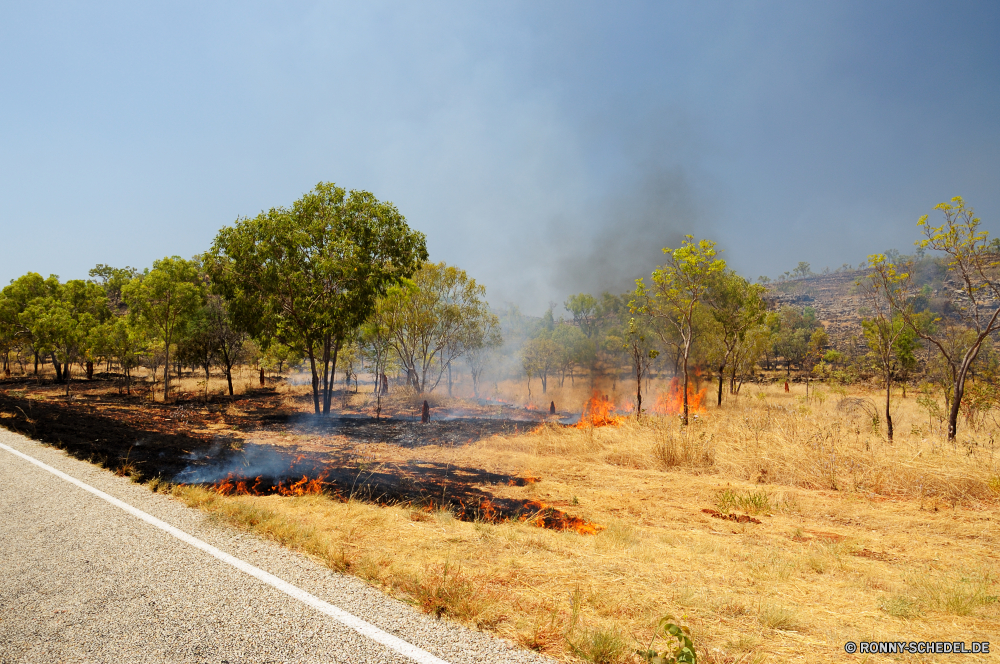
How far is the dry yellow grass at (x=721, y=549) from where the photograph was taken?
3.90 m

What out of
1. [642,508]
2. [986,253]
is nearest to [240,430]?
[642,508]

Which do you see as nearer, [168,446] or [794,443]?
[794,443]

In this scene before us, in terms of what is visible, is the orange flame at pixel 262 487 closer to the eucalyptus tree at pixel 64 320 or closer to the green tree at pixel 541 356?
the eucalyptus tree at pixel 64 320

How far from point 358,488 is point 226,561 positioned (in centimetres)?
437

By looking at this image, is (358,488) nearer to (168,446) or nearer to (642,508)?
(642,508)

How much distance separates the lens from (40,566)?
16.1 feet

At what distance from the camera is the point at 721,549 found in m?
6.37

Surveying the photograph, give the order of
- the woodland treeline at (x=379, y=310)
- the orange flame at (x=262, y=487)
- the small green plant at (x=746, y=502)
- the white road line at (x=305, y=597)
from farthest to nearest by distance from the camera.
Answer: the woodland treeline at (x=379, y=310) → the small green plant at (x=746, y=502) → the orange flame at (x=262, y=487) → the white road line at (x=305, y=597)

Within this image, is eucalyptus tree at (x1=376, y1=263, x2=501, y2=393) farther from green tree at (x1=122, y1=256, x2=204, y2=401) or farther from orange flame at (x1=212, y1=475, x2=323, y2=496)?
orange flame at (x1=212, y1=475, x2=323, y2=496)

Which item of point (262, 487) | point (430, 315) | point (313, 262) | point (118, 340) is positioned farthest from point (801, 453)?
point (118, 340)

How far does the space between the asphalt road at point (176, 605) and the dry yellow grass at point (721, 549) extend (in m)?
0.37

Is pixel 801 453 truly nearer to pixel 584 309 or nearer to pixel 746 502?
pixel 746 502

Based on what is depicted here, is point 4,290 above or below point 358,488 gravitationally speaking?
above

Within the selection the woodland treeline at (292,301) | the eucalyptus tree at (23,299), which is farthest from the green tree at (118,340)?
the eucalyptus tree at (23,299)
